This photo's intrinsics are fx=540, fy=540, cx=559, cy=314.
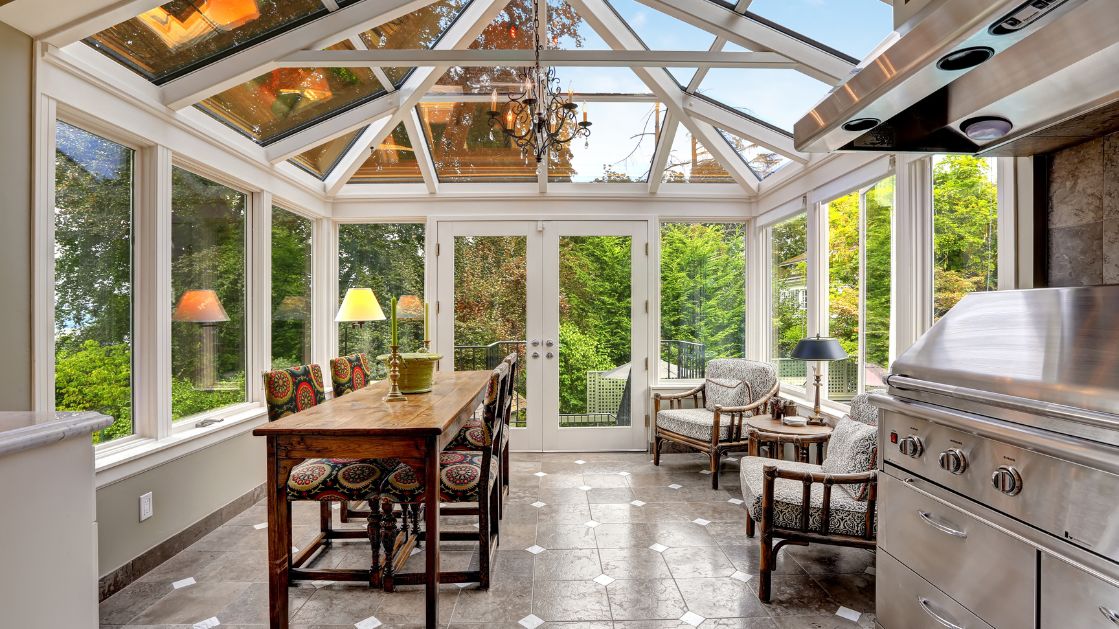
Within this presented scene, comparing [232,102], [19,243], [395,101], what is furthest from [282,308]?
[19,243]

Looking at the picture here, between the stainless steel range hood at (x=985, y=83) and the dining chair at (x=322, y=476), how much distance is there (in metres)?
2.15

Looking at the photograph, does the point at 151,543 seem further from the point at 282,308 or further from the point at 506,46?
the point at 506,46

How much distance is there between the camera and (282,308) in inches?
166

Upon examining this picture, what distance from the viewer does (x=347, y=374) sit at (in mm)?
3400

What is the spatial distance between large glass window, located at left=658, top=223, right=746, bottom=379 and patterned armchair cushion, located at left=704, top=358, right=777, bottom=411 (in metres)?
0.38

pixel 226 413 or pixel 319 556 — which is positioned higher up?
pixel 226 413

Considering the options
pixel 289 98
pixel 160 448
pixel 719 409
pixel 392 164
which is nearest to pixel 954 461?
pixel 719 409

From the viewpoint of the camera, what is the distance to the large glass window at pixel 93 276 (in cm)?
241

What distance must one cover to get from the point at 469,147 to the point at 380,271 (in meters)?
1.43

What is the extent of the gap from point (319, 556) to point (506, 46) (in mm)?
3371

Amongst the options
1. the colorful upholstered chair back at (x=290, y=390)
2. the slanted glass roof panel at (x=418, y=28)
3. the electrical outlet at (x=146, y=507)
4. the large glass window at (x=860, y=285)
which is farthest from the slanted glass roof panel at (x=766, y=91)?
the electrical outlet at (x=146, y=507)

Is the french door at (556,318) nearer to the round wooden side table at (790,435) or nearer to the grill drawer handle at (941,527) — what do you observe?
the round wooden side table at (790,435)

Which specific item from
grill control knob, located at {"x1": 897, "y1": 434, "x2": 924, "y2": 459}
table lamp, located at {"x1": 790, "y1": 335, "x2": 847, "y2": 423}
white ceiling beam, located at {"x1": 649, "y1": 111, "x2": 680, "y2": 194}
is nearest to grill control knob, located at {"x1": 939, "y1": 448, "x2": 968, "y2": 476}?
grill control knob, located at {"x1": 897, "y1": 434, "x2": 924, "y2": 459}

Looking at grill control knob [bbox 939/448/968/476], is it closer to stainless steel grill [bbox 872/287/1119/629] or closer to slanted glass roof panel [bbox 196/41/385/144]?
stainless steel grill [bbox 872/287/1119/629]
